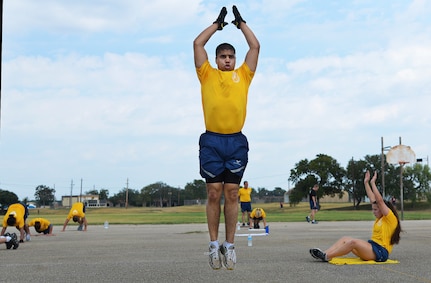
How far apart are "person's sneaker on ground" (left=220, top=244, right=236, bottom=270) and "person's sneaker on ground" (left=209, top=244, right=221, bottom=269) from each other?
0.06 metres

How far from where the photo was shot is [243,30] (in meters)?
6.85

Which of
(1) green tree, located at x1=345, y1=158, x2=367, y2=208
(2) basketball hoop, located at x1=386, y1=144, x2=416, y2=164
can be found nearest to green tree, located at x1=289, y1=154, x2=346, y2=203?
(1) green tree, located at x1=345, y1=158, x2=367, y2=208

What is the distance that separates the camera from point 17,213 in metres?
14.9

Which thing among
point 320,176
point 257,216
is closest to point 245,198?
point 257,216

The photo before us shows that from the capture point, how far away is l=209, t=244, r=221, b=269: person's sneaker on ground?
6.15 meters

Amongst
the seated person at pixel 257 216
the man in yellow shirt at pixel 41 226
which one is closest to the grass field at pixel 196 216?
the seated person at pixel 257 216

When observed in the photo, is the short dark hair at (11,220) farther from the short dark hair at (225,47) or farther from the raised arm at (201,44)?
the short dark hair at (225,47)

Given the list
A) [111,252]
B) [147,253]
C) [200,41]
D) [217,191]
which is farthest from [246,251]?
[200,41]

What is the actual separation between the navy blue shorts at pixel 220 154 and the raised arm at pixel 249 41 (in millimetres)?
1003

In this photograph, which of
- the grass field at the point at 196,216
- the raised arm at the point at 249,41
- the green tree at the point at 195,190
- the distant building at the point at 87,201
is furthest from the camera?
the green tree at the point at 195,190

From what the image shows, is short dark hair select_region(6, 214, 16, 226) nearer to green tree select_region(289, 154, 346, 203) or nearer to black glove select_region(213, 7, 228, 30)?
black glove select_region(213, 7, 228, 30)

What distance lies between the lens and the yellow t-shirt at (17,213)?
14797mm

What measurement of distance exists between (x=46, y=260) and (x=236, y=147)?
16.3ft

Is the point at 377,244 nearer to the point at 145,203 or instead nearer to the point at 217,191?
the point at 217,191
